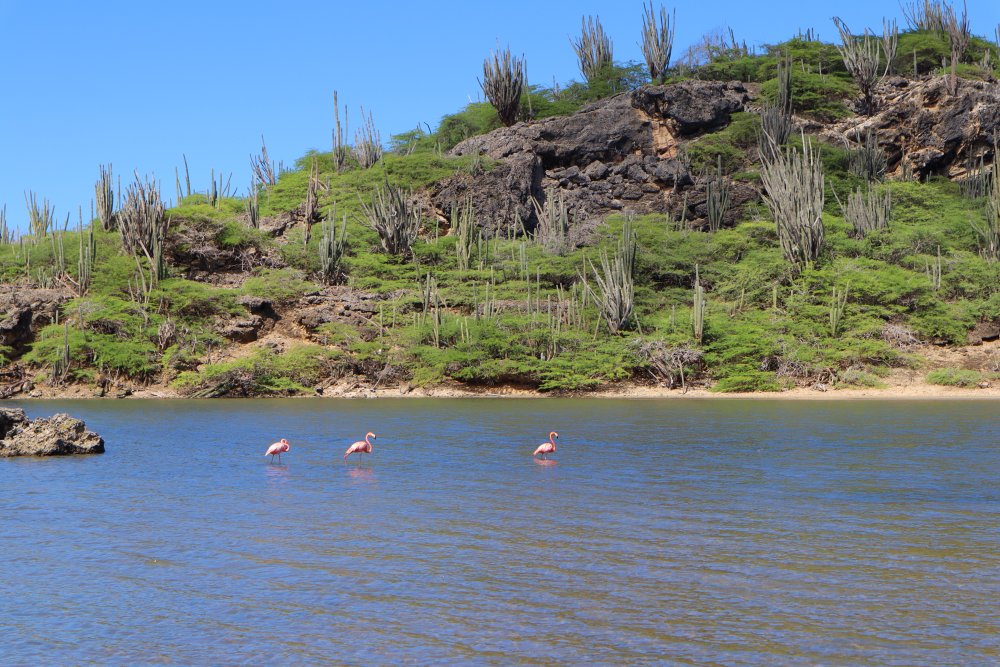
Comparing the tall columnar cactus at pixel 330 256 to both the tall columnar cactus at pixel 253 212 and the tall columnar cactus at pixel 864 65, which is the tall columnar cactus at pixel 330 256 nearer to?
the tall columnar cactus at pixel 253 212

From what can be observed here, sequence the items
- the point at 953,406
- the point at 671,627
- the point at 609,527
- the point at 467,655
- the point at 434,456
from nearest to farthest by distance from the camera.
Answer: the point at 467,655 < the point at 671,627 < the point at 609,527 < the point at 434,456 < the point at 953,406

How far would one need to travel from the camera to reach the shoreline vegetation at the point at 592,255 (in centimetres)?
2681

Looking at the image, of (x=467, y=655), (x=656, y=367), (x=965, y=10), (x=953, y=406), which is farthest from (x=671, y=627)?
(x=965, y=10)

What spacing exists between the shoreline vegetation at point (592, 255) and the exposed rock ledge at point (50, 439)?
1291cm

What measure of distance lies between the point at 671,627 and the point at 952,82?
139 feet

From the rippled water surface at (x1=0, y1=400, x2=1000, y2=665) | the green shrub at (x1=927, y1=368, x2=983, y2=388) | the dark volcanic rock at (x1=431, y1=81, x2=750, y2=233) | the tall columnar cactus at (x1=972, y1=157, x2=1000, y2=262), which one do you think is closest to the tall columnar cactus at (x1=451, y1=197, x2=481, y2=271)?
the dark volcanic rock at (x1=431, y1=81, x2=750, y2=233)

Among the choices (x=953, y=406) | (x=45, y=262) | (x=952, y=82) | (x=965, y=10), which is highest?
(x=965, y=10)

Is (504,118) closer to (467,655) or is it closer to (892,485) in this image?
(892,485)

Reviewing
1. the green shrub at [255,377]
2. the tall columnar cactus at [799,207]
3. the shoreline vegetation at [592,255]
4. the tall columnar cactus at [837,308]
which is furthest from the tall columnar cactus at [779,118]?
the green shrub at [255,377]

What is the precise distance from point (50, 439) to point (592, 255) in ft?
70.8

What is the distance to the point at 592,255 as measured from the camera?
1291 inches

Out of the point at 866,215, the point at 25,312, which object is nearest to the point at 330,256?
the point at 25,312

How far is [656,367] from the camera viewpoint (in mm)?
26469

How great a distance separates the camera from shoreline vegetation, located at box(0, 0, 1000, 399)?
26812 mm
